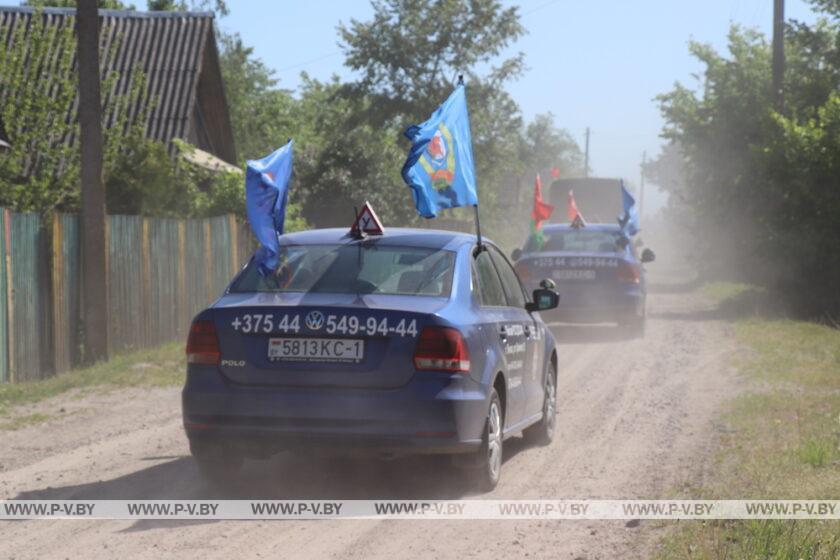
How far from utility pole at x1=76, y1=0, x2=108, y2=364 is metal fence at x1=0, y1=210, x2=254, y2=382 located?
210 millimetres

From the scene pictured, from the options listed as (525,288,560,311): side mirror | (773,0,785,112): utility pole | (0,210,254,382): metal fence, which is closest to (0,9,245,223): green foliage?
(0,210,254,382): metal fence

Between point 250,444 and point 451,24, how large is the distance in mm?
31452

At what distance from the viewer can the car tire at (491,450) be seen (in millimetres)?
7804

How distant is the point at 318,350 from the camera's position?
7438 mm

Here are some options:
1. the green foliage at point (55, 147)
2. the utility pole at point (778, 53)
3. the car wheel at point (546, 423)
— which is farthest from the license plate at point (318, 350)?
the utility pole at point (778, 53)

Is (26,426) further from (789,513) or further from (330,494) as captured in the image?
(789,513)

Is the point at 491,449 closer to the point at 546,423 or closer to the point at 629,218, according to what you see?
the point at 546,423

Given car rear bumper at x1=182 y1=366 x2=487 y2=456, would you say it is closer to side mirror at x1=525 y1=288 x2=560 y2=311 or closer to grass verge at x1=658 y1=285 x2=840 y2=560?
grass verge at x1=658 y1=285 x2=840 y2=560

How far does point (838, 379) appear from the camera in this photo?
1391cm

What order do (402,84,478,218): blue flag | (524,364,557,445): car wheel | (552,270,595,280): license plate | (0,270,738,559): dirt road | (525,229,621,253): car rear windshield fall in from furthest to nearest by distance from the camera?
(525,229,621,253): car rear windshield
(552,270,595,280): license plate
(524,364,557,445): car wheel
(402,84,478,218): blue flag
(0,270,738,559): dirt road

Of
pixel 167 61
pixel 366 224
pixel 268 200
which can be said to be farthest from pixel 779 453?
pixel 167 61

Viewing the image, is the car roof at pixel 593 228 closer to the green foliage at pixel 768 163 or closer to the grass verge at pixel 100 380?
the green foliage at pixel 768 163

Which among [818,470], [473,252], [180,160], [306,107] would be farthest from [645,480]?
[306,107]

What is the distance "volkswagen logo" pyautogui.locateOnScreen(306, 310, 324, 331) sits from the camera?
7.45 metres
